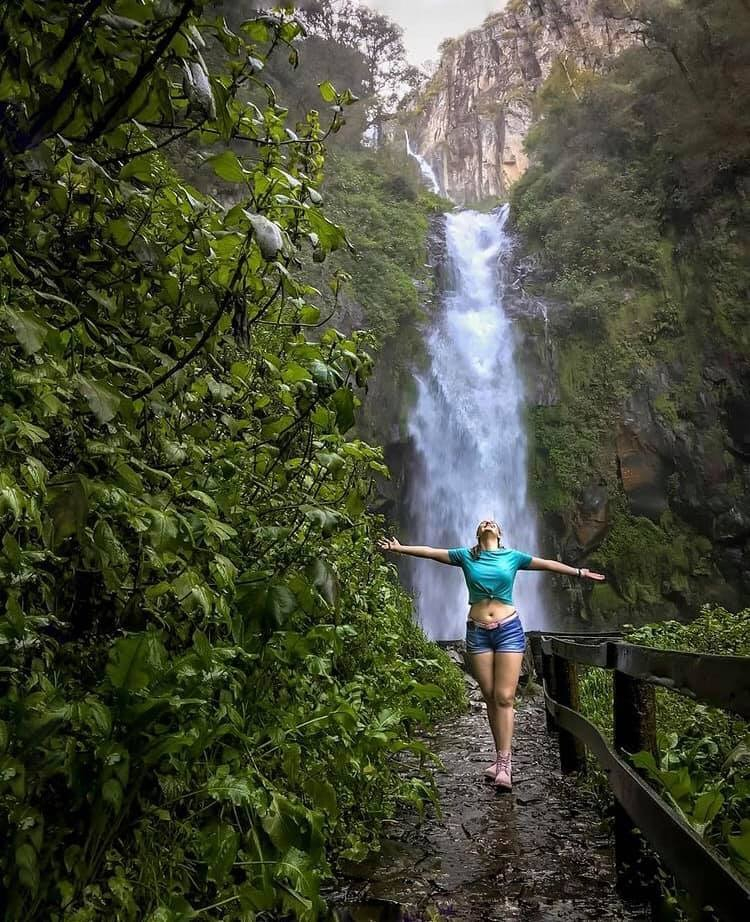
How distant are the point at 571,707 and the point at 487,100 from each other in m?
46.1

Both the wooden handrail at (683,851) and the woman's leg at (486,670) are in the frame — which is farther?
the woman's leg at (486,670)

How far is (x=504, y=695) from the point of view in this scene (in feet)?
14.8

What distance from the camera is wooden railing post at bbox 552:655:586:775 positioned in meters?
4.67

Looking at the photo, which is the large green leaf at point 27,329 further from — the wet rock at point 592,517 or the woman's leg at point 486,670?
the wet rock at point 592,517

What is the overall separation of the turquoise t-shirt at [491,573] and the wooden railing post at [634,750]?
1.92 m

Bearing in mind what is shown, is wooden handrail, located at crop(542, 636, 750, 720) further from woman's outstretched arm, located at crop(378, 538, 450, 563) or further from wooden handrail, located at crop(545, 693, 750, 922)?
woman's outstretched arm, located at crop(378, 538, 450, 563)

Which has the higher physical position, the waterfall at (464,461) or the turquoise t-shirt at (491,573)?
the waterfall at (464,461)

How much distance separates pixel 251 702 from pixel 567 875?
1647 millimetres

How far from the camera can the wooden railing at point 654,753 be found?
1.50 m

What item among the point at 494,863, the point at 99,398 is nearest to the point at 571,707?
the point at 494,863

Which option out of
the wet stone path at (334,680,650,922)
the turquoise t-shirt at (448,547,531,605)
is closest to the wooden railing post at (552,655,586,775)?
the wet stone path at (334,680,650,922)

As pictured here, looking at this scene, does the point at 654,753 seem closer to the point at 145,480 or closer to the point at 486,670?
the point at 486,670

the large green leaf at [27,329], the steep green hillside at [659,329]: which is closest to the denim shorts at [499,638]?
the large green leaf at [27,329]

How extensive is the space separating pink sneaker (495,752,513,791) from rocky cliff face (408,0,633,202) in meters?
39.6
